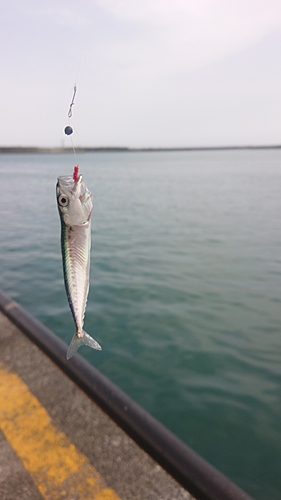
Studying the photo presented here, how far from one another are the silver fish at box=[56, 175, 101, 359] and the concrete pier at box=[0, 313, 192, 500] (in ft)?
5.71

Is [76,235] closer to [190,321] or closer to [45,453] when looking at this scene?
[45,453]

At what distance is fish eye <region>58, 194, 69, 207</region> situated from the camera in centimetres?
138

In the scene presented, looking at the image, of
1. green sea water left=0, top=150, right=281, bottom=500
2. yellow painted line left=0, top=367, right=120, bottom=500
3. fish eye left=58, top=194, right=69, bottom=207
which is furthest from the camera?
green sea water left=0, top=150, right=281, bottom=500

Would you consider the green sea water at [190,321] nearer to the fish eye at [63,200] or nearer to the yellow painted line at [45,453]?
the yellow painted line at [45,453]

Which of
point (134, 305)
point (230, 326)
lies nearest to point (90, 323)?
point (134, 305)

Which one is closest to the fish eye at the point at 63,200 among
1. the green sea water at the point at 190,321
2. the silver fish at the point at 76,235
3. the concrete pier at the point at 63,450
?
the silver fish at the point at 76,235

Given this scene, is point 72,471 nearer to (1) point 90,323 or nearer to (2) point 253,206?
(1) point 90,323

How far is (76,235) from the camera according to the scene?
1.46 meters

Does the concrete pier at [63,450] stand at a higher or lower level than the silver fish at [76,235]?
lower

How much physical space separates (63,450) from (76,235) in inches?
94.3

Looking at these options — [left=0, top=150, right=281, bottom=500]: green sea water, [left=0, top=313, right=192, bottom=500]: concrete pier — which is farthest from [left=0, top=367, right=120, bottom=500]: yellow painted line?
[left=0, top=150, right=281, bottom=500]: green sea water

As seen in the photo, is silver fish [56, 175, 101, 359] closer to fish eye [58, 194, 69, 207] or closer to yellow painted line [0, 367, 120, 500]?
fish eye [58, 194, 69, 207]

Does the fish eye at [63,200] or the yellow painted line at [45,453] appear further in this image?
the yellow painted line at [45,453]

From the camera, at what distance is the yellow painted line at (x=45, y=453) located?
268 centimetres
